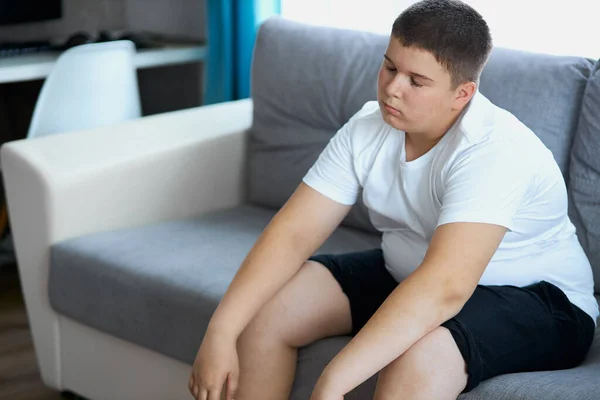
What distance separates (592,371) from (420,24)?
61cm

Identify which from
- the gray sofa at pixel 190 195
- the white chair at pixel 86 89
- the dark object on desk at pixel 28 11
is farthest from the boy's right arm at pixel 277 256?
the dark object on desk at pixel 28 11

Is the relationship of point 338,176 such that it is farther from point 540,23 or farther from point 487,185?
point 540,23

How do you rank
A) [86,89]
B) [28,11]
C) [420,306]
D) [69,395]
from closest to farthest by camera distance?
[420,306] < [69,395] < [86,89] < [28,11]

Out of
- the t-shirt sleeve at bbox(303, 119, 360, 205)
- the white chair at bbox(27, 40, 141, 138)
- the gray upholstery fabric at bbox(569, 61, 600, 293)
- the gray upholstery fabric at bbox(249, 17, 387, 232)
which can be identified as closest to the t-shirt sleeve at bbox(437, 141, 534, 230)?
the t-shirt sleeve at bbox(303, 119, 360, 205)

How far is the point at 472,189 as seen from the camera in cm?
139

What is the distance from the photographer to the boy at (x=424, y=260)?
1352 millimetres

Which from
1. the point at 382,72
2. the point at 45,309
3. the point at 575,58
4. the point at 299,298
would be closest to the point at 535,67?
the point at 575,58

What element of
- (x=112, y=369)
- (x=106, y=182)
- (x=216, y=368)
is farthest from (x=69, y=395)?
(x=216, y=368)

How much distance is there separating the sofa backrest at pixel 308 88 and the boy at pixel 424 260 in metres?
0.43

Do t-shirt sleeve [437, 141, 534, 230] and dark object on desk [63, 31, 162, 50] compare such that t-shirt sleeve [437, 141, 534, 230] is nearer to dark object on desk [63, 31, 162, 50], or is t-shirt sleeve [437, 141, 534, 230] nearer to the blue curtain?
the blue curtain

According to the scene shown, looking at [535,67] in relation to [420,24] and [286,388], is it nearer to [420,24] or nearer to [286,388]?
[420,24]

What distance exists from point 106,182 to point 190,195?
257mm

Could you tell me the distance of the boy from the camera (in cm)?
135

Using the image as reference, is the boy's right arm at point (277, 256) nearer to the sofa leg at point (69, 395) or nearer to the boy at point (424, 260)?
the boy at point (424, 260)
